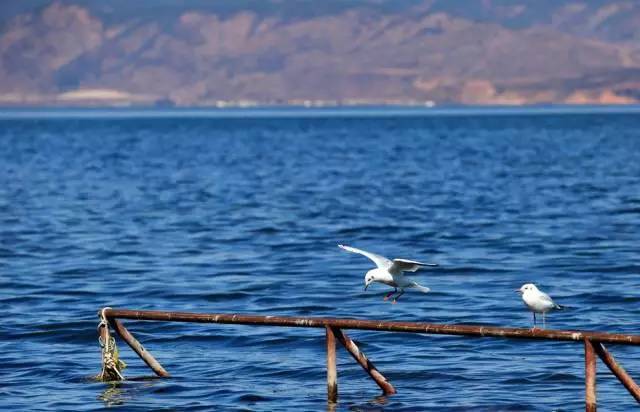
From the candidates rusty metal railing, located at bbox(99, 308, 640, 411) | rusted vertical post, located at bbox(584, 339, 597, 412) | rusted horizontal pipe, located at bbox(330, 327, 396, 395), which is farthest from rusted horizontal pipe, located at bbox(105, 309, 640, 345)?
rusted horizontal pipe, located at bbox(330, 327, 396, 395)

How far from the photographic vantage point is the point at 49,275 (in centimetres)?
3125

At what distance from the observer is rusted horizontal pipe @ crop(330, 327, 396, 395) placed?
16.8 meters

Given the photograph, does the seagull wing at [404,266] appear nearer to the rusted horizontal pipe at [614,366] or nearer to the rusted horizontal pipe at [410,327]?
the rusted horizontal pipe at [410,327]

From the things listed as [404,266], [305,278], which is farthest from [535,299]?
[305,278]

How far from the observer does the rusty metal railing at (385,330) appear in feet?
49.2

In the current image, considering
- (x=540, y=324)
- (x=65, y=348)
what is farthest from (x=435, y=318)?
(x=65, y=348)

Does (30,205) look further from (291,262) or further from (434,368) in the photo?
(434,368)

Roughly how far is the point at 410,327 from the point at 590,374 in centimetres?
196

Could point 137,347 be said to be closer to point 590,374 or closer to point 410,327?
point 410,327

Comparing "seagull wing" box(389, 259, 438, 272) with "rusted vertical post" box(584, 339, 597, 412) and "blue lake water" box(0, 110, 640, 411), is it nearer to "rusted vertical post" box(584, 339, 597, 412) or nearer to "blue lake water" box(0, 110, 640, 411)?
"blue lake water" box(0, 110, 640, 411)

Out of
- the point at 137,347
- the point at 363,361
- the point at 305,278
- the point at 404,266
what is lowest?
the point at 363,361

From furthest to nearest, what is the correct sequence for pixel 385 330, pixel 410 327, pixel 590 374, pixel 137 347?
pixel 137 347
pixel 385 330
pixel 410 327
pixel 590 374

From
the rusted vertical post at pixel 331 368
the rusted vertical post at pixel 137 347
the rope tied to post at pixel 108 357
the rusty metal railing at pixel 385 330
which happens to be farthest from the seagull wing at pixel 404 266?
the rope tied to post at pixel 108 357

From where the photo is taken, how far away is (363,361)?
17234 millimetres
